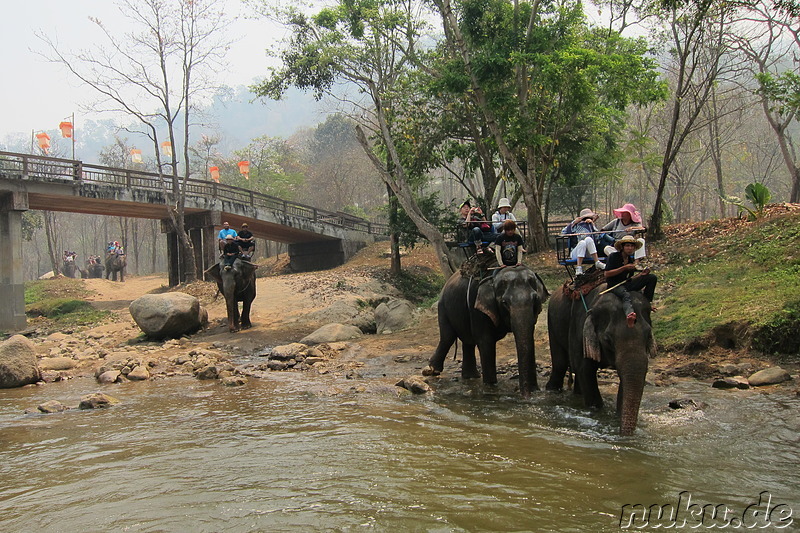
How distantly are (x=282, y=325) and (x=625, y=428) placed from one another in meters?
12.9

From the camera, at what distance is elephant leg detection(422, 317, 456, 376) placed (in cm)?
1053

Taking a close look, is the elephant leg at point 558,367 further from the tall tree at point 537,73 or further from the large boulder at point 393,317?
the tall tree at point 537,73

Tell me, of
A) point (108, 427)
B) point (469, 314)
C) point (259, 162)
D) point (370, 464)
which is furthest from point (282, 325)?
point (259, 162)

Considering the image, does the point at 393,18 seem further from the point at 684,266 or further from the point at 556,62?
the point at 684,266

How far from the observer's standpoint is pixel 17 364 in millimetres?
11094

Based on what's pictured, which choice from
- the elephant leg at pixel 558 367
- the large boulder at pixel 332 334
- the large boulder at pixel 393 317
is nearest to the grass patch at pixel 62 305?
the large boulder at pixel 332 334

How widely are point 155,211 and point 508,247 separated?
936 inches

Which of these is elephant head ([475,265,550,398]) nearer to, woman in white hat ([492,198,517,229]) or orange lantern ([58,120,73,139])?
woman in white hat ([492,198,517,229])

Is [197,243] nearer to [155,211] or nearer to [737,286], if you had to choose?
[155,211]

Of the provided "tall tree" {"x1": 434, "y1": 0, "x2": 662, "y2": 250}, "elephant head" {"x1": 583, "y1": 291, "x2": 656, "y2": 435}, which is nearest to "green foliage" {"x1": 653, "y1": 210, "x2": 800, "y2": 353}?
"elephant head" {"x1": 583, "y1": 291, "x2": 656, "y2": 435}

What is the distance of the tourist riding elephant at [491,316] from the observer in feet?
27.0

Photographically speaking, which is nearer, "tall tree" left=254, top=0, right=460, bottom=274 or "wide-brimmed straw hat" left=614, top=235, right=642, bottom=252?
"wide-brimmed straw hat" left=614, top=235, right=642, bottom=252

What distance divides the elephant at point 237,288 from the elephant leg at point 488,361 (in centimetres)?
937

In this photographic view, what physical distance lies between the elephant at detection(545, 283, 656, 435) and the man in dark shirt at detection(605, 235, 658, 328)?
0.25ft
